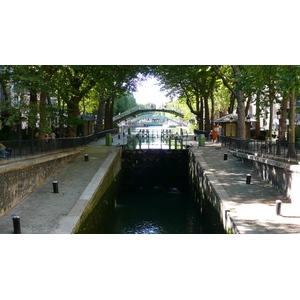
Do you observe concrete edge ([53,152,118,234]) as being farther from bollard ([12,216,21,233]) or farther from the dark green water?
the dark green water

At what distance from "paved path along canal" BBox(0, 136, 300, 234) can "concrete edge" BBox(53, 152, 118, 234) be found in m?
0.19

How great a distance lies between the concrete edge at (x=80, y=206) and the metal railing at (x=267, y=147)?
9.23m

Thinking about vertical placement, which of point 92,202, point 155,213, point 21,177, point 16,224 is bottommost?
point 155,213

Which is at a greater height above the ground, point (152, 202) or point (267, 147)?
point (267, 147)

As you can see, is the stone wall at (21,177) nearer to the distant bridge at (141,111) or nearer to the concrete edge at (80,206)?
the concrete edge at (80,206)

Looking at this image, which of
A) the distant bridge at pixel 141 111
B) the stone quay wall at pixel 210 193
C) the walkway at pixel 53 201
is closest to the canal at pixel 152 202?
the stone quay wall at pixel 210 193

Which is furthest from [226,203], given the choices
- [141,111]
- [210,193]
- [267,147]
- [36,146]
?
[141,111]

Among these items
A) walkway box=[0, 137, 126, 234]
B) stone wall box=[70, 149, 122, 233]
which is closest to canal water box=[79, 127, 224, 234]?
stone wall box=[70, 149, 122, 233]

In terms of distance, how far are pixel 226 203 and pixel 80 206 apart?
600 cm

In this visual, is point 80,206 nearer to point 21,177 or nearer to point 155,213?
point 21,177

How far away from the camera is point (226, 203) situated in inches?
603

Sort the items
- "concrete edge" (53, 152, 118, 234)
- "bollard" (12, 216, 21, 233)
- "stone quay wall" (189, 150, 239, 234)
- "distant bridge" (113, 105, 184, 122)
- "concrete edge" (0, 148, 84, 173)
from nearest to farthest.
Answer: "bollard" (12, 216, 21, 233) < "concrete edge" (53, 152, 118, 234) < "stone quay wall" (189, 150, 239, 234) < "concrete edge" (0, 148, 84, 173) < "distant bridge" (113, 105, 184, 122)

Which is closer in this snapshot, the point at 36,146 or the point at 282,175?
the point at 282,175

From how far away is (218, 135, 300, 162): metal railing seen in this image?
730 inches
